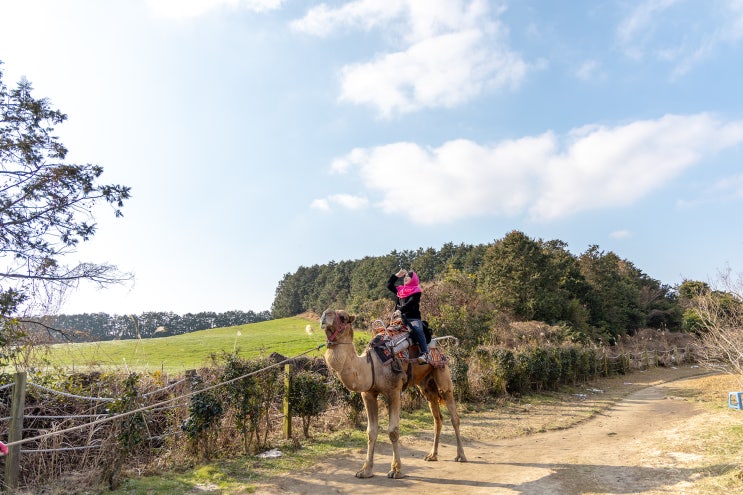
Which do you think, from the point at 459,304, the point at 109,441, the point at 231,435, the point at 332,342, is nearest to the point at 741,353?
the point at 459,304

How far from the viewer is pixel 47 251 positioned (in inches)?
342

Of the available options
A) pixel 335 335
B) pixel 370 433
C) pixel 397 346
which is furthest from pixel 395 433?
pixel 335 335

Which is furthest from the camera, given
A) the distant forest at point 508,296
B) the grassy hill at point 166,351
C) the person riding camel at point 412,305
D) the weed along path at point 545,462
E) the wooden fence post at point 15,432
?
the distant forest at point 508,296

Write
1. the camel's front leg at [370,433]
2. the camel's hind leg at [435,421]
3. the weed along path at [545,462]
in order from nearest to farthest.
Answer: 1. the weed along path at [545,462]
2. the camel's front leg at [370,433]
3. the camel's hind leg at [435,421]

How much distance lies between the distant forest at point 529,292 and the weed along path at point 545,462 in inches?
358

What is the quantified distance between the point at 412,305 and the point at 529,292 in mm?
26616

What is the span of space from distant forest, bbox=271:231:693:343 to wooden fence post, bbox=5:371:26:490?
51.2ft

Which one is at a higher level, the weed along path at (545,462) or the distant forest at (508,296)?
the distant forest at (508,296)

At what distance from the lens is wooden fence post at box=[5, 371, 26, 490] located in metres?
5.46

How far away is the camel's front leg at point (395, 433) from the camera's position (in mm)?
6492

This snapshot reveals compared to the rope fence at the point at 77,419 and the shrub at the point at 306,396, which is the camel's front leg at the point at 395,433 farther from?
the shrub at the point at 306,396

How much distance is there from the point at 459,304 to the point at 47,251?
17237 mm

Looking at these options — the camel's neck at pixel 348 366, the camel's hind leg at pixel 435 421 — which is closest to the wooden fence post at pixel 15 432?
the camel's neck at pixel 348 366

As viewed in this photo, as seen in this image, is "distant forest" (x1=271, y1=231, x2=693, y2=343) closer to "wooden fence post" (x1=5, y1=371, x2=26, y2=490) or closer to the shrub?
the shrub
